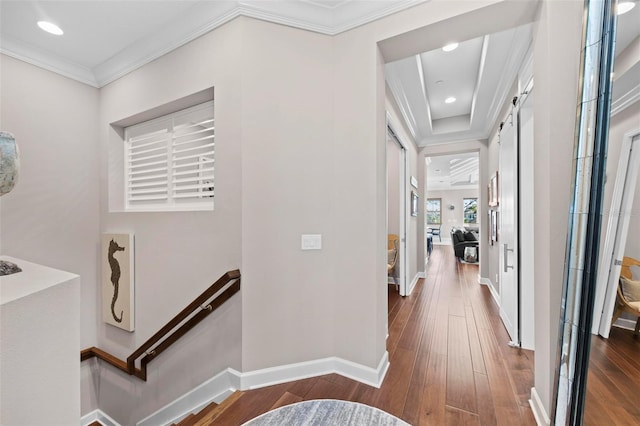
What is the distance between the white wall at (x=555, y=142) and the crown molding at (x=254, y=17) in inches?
33.9

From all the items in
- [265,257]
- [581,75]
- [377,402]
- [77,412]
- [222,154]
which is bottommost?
[377,402]

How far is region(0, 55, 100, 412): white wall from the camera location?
2.54m

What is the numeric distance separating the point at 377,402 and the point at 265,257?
1255 millimetres

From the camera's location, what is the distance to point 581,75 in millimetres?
1251

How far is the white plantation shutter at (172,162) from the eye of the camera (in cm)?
239

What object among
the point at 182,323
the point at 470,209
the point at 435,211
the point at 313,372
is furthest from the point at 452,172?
the point at 182,323

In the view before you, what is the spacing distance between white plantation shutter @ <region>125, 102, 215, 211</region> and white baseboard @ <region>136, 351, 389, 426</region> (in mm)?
1382

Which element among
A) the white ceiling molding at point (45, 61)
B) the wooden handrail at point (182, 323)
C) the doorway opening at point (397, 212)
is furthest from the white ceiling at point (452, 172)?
the white ceiling molding at point (45, 61)

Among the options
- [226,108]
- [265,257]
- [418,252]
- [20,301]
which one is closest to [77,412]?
[20,301]

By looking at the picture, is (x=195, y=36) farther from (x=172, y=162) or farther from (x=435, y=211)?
(x=435, y=211)

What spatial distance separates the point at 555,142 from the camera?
1437mm

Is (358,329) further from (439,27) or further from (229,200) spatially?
(439,27)

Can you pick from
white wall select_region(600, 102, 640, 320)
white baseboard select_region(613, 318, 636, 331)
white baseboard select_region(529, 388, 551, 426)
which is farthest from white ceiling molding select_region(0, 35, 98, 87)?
white baseboard select_region(529, 388, 551, 426)

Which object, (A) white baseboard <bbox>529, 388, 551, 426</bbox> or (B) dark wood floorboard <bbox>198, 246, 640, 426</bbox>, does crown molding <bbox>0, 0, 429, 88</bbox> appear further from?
(A) white baseboard <bbox>529, 388, 551, 426</bbox>
